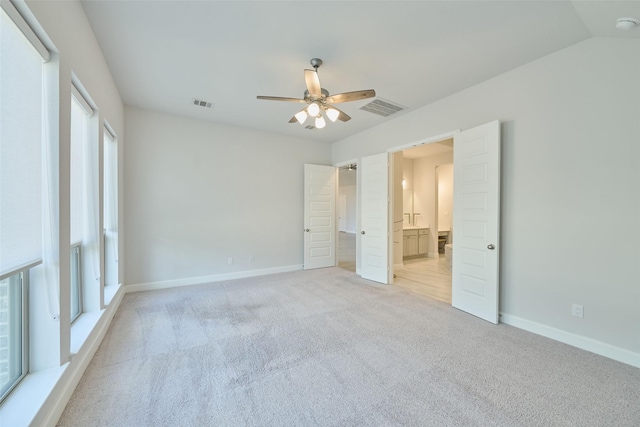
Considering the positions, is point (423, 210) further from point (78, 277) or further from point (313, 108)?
point (78, 277)

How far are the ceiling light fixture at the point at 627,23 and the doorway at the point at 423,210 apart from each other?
3.68 meters

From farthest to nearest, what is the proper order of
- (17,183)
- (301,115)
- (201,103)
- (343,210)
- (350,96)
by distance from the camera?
(343,210), (201,103), (301,115), (350,96), (17,183)

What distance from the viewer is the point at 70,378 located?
1.80 m

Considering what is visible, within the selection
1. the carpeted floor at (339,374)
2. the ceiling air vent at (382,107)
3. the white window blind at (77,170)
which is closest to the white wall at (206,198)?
the carpeted floor at (339,374)

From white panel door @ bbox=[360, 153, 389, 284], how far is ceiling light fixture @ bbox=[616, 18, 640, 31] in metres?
2.90

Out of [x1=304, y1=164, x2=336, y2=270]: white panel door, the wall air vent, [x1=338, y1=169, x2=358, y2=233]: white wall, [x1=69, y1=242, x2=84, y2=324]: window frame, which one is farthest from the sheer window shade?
[x1=338, y1=169, x2=358, y2=233]: white wall

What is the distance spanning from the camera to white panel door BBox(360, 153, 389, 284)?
4637 millimetres

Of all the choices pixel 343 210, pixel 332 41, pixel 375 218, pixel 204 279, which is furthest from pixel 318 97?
pixel 343 210

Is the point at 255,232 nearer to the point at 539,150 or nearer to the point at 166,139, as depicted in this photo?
the point at 166,139

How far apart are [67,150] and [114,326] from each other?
2.14m

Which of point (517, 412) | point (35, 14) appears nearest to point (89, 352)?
point (35, 14)

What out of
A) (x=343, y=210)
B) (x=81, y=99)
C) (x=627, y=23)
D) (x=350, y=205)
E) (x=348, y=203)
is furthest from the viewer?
(x=343, y=210)

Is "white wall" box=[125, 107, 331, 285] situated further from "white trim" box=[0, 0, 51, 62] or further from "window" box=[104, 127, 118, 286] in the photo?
"white trim" box=[0, 0, 51, 62]

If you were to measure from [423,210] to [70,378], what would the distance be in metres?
7.57
